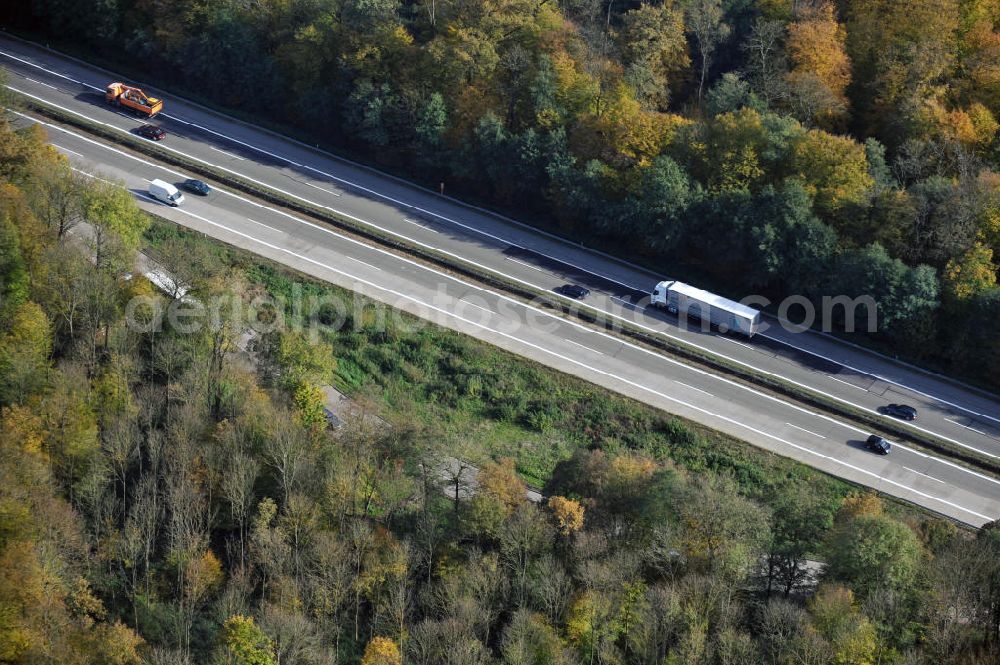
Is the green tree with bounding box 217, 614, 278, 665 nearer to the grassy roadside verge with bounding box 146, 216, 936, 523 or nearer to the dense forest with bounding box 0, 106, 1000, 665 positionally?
the dense forest with bounding box 0, 106, 1000, 665

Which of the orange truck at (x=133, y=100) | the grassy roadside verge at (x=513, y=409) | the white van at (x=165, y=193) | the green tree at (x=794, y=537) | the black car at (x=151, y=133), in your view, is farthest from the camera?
the orange truck at (x=133, y=100)

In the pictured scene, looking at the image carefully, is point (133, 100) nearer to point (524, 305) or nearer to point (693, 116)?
point (524, 305)

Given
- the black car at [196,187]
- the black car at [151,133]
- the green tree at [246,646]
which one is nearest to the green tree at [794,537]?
the green tree at [246,646]

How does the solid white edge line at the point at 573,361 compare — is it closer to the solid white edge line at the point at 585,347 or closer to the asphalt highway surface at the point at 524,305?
the asphalt highway surface at the point at 524,305

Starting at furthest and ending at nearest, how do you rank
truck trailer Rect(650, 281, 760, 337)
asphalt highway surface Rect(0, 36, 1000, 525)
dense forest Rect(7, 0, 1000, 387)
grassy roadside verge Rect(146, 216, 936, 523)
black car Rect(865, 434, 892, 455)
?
truck trailer Rect(650, 281, 760, 337) < dense forest Rect(7, 0, 1000, 387) < asphalt highway surface Rect(0, 36, 1000, 525) < black car Rect(865, 434, 892, 455) < grassy roadside verge Rect(146, 216, 936, 523)

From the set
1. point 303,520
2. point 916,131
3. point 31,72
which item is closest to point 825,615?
point 303,520

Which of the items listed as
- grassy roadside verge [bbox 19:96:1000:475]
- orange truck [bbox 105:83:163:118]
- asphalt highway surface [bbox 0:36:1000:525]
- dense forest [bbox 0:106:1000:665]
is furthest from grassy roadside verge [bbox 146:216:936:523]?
orange truck [bbox 105:83:163:118]
